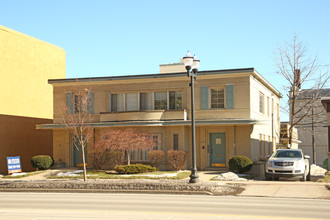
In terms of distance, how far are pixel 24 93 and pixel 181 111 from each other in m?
14.3

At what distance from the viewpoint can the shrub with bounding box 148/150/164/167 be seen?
2930cm

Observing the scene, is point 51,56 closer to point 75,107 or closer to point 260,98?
point 75,107

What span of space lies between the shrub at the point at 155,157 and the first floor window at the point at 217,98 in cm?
458

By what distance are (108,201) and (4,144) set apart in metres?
21.0

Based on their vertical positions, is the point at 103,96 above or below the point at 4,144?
above

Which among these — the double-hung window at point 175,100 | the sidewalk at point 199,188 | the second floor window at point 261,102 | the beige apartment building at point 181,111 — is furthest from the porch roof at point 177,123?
the sidewalk at point 199,188

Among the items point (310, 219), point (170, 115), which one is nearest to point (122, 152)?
point (170, 115)

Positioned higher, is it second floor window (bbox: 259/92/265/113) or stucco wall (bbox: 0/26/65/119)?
stucco wall (bbox: 0/26/65/119)

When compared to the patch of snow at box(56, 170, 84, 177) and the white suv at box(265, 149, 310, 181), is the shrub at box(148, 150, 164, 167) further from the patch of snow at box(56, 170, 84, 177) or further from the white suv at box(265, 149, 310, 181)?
the white suv at box(265, 149, 310, 181)

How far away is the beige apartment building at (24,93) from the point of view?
34781 millimetres

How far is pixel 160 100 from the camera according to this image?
102ft

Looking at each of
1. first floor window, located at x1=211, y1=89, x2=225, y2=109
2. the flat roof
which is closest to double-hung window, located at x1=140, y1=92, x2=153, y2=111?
the flat roof

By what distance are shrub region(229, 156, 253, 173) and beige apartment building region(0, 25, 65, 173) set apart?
17.8 meters

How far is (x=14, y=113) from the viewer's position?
3562 cm
